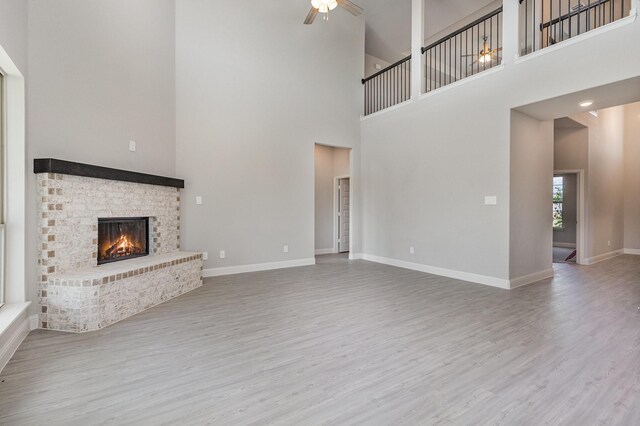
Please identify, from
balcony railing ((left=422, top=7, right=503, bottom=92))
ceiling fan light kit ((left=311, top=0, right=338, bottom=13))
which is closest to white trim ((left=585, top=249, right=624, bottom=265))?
balcony railing ((left=422, top=7, right=503, bottom=92))

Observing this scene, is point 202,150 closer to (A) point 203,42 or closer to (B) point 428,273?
(A) point 203,42

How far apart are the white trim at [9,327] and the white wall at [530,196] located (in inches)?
218

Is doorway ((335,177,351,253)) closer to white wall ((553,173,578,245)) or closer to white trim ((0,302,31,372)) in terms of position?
white trim ((0,302,31,372))

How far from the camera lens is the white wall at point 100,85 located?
2973 mm

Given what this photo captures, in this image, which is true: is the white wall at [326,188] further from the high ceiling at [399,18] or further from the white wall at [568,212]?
the white wall at [568,212]

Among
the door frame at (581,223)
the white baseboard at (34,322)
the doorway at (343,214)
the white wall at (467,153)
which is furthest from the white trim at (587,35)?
the white baseboard at (34,322)

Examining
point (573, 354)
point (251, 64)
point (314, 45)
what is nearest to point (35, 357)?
point (573, 354)

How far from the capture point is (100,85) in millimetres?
3605

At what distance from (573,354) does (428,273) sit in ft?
9.94

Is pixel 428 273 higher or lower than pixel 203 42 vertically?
lower

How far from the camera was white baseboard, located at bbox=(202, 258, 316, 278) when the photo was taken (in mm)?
5180

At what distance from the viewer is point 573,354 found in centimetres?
242

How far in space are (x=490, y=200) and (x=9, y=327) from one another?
5.58 metres

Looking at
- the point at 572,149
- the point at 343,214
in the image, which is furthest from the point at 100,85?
the point at 572,149
